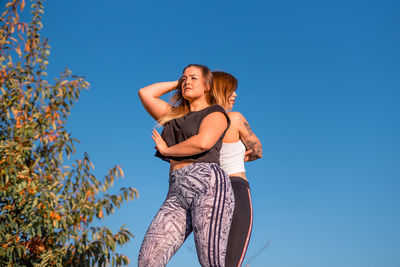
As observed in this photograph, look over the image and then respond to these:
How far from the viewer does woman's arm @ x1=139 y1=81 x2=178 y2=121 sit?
2980mm

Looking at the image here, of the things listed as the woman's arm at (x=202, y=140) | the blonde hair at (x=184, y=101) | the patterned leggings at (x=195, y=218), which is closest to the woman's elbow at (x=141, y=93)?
the blonde hair at (x=184, y=101)

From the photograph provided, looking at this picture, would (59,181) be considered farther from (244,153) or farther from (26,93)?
(244,153)

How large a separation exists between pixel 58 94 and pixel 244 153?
397 centimetres

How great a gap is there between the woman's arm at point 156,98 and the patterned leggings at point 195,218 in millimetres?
660

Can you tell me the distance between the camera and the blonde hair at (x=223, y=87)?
2.89 meters

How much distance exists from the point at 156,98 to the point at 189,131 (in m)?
0.57

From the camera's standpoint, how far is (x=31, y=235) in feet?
17.5

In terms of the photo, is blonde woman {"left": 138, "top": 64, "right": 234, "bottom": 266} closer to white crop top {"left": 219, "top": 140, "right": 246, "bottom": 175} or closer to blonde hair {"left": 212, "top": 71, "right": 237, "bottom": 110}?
blonde hair {"left": 212, "top": 71, "right": 237, "bottom": 110}

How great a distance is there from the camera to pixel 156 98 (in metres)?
3.02

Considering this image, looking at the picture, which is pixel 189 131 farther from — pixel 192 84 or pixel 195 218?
pixel 195 218

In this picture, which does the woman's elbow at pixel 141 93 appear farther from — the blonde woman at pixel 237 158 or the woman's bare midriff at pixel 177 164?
the woman's bare midriff at pixel 177 164

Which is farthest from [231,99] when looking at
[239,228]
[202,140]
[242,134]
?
[239,228]

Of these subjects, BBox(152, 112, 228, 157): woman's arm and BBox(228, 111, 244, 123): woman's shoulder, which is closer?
BBox(152, 112, 228, 157): woman's arm

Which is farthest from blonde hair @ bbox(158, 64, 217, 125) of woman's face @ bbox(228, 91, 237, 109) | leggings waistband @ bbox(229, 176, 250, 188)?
leggings waistband @ bbox(229, 176, 250, 188)
